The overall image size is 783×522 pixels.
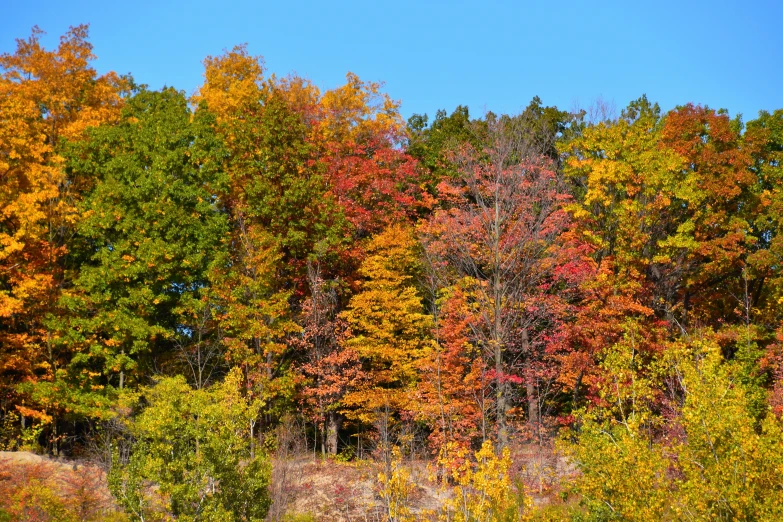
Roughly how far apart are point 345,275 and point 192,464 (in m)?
18.0

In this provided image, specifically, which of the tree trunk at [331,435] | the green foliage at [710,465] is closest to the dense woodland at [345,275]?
the tree trunk at [331,435]

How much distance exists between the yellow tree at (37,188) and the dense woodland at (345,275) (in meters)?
0.11

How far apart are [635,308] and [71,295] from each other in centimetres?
2107

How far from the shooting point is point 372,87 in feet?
138

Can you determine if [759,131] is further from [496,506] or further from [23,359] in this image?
[23,359]

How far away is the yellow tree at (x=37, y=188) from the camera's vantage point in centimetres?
2667

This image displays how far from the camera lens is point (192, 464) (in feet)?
53.8

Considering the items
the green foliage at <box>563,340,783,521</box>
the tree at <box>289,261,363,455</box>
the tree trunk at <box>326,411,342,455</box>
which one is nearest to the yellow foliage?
the green foliage at <box>563,340,783,521</box>

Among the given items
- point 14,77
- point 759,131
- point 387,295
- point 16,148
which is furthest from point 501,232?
point 14,77

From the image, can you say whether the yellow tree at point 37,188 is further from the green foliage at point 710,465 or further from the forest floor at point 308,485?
the green foliage at point 710,465

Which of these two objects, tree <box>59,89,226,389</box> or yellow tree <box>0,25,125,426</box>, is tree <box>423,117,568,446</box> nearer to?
tree <box>59,89,226,389</box>

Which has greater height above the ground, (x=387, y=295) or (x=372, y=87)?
(x=372, y=87)

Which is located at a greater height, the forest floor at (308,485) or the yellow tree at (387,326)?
the yellow tree at (387,326)

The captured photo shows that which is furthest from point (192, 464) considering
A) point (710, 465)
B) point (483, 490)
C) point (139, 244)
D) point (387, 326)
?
point (387, 326)
